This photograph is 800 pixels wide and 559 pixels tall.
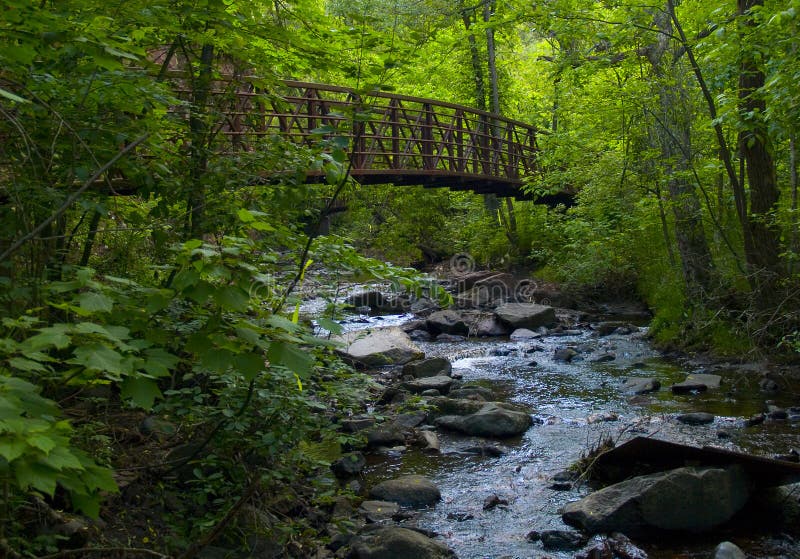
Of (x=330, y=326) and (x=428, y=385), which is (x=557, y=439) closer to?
(x=428, y=385)

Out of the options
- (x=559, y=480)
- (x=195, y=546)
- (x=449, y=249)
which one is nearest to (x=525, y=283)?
(x=449, y=249)


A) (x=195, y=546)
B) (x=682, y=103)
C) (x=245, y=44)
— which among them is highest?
(x=682, y=103)

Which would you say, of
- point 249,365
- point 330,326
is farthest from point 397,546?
point 249,365

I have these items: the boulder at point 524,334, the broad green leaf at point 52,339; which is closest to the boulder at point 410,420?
the broad green leaf at point 52,339

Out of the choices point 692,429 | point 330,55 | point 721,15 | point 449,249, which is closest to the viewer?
point 330,55

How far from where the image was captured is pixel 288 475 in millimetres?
3701

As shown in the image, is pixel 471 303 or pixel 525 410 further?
pixel 471 303

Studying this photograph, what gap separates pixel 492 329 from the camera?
41.5 feet

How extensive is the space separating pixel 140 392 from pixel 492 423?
4949 millimetres

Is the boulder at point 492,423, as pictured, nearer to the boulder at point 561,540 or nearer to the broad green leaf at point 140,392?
the boulder at point 561,540

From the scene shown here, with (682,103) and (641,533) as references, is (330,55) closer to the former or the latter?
(641,533)

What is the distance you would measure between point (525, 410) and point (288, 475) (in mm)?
4202

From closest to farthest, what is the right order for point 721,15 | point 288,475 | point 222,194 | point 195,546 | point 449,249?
point 195,546 → point 288,475 → point 222,194 → point 721,15 → point 449,249

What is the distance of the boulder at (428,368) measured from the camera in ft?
29.3
